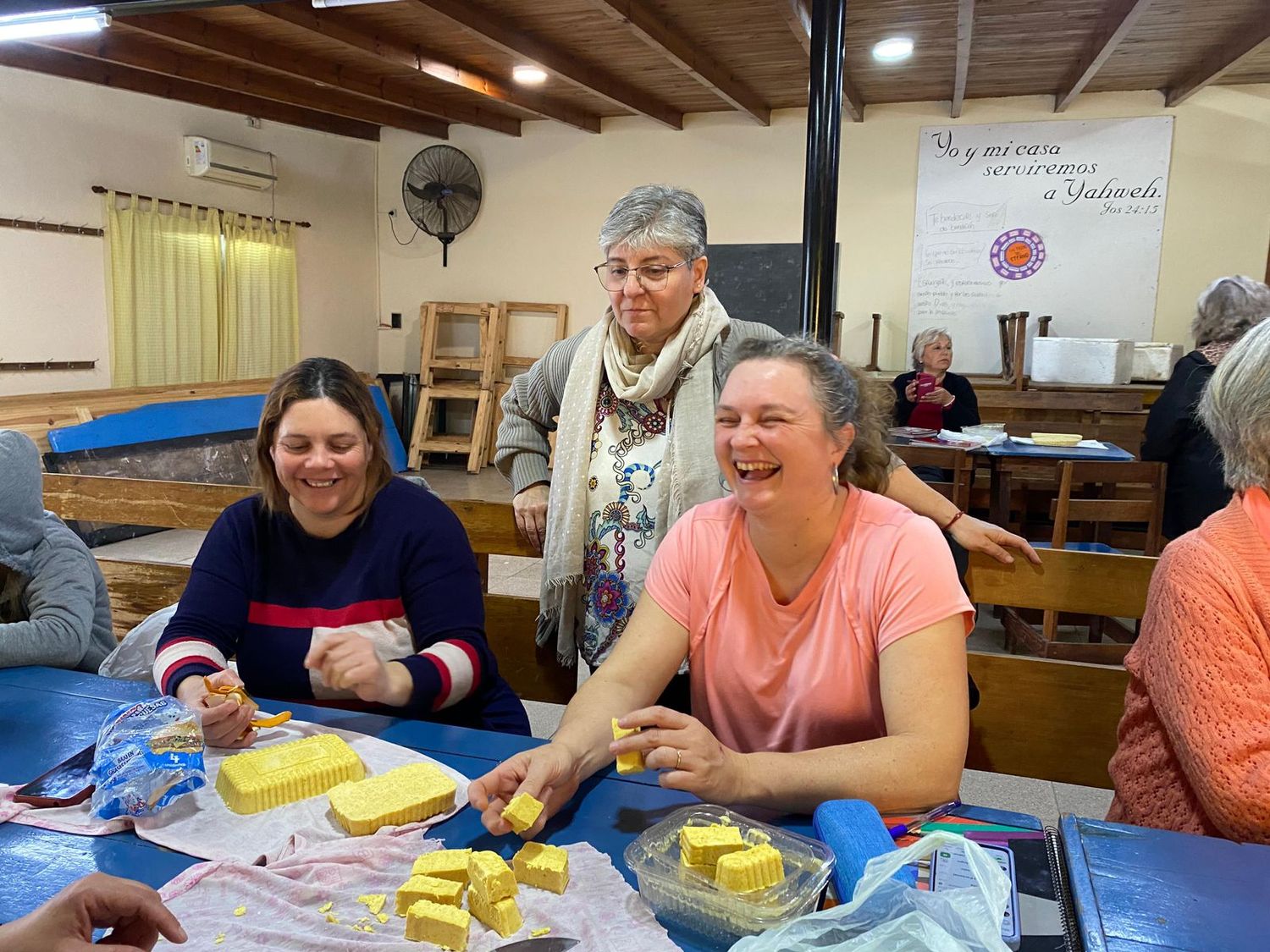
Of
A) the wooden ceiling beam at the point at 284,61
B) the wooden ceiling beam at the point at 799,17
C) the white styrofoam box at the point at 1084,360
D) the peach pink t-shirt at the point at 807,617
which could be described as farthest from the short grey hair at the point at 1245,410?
the white styrofoam box at the point at 1084,360

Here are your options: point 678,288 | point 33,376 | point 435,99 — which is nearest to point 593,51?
point 435,99

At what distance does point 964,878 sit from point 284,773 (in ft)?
3.17

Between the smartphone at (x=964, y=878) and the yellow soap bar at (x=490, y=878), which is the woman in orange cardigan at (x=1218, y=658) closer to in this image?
the smartphone at (x=964, y=878)

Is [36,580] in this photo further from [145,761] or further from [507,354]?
[507,354]

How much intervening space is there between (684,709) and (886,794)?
30.3 inches

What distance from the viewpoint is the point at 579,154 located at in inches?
333

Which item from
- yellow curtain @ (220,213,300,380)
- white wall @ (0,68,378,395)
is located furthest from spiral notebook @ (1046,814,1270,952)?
yellow curtain @ (220,213,300,380)

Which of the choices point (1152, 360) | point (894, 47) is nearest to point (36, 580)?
point (894, 47)

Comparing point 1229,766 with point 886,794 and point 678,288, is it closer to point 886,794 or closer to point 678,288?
point 886,794

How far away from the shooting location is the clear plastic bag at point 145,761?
1279mm

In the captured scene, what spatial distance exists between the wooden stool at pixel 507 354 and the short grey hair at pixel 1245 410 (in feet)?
24.0

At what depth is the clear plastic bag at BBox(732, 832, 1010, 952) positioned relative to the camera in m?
0.90

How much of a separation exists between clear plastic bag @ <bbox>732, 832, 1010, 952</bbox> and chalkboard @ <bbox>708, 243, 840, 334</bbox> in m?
7.14

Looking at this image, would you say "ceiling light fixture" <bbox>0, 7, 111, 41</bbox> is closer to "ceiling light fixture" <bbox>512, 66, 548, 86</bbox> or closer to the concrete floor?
the concrete floor
